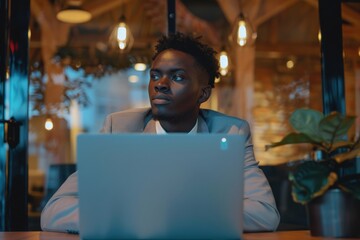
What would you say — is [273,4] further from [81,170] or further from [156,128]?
[81,170]

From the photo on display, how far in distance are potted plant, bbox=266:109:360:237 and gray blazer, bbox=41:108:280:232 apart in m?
0.23

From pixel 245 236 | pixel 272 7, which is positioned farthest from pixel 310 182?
A: pixel 272 7

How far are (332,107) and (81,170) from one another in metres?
2.23

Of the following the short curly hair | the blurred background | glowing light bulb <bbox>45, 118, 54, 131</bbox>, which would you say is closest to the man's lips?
the short curly hair

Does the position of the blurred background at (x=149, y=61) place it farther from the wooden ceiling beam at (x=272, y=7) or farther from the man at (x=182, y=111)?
the man at (x=182, y=111)

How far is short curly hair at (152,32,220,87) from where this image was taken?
7.83ft

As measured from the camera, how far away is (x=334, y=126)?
1.54 metres

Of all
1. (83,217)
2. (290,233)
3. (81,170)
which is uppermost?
(81,170)

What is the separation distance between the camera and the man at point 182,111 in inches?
75.3

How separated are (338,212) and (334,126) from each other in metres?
0.23

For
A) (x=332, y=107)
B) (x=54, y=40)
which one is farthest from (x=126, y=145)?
(x=54, y=40)

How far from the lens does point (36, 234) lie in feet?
5.82

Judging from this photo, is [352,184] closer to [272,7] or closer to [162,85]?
[162,85]

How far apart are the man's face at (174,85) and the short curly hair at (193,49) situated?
0.13ft
